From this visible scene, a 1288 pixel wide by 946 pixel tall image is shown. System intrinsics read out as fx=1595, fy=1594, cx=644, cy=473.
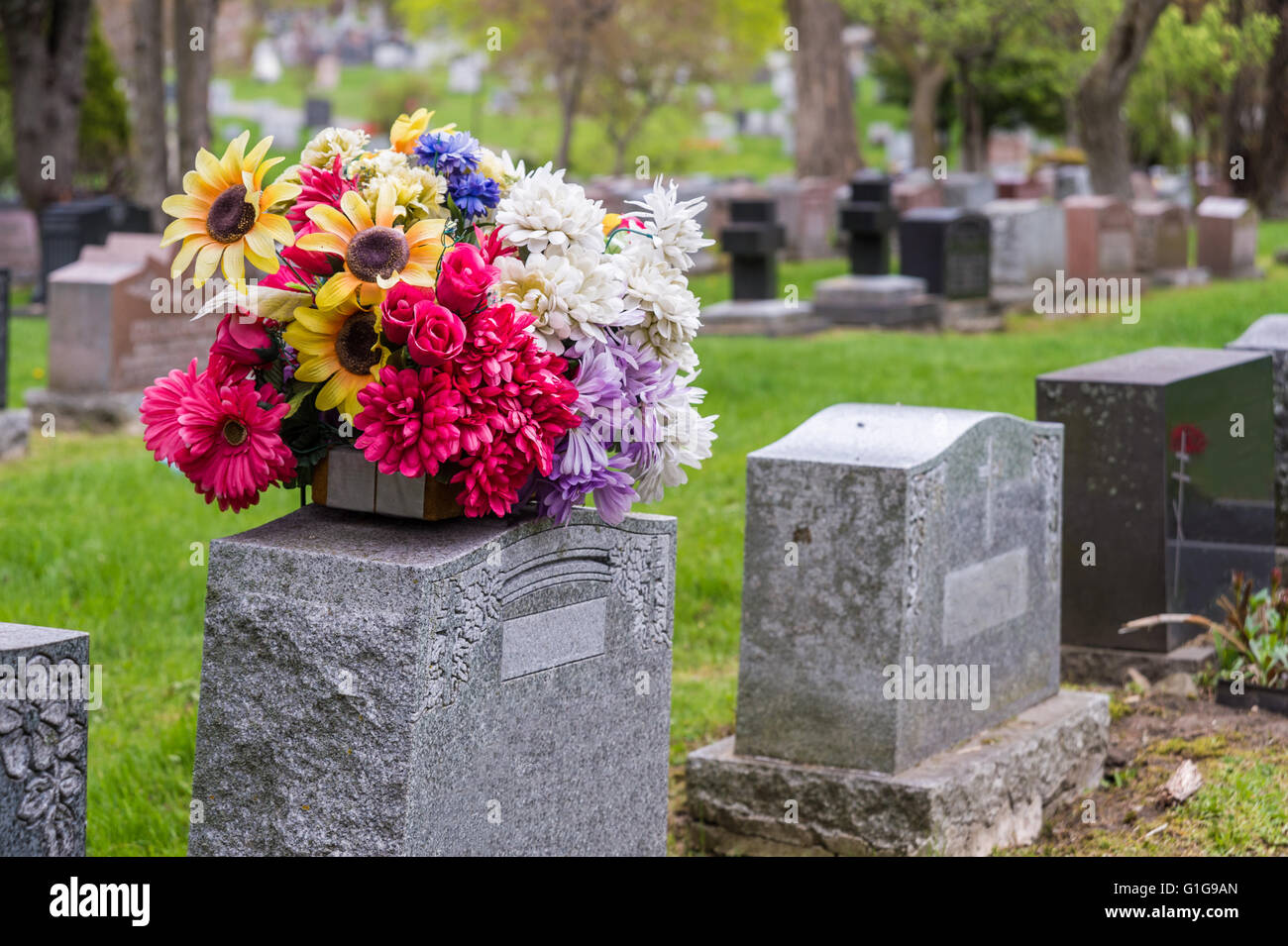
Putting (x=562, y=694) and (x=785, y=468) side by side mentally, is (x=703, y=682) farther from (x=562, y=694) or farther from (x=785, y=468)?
(x=562, y=694)

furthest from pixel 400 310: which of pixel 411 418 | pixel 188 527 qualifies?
pixel 188 527

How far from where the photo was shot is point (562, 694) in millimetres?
3564

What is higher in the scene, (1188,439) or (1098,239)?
(1098,239)

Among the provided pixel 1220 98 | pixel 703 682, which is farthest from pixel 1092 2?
pixel 703 682

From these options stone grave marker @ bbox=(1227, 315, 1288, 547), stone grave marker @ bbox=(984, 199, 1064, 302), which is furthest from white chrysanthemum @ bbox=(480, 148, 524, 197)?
stone grave marker @ bbox=(984, 199, 1064, 302)

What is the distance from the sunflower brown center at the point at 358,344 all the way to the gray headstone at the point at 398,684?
0.35 m

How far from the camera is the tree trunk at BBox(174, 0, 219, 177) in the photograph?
19.3m

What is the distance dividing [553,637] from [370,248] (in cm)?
93

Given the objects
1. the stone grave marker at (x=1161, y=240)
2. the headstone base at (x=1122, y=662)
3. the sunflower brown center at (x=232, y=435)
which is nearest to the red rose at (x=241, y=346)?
the sunflower brown center at (x=232, y=435)

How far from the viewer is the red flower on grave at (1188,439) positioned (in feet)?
19.1

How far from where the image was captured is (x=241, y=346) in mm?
3359

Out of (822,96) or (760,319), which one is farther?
(822,96)

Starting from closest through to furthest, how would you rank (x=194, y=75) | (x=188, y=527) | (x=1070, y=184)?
(x=188, y=527) → (x=194, y=75) → (x=1070, y=184)

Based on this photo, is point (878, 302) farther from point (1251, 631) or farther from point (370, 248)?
point (370, 248)
